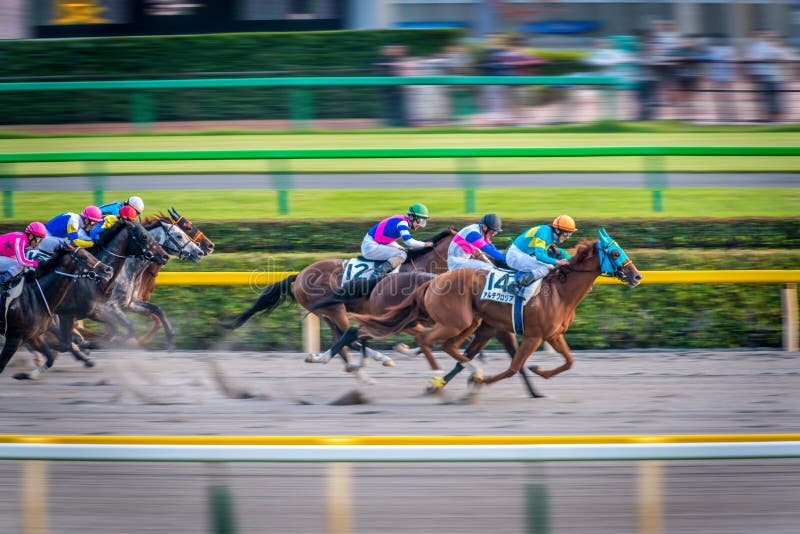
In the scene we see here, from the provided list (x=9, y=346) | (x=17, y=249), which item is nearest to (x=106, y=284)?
(x=17, y=249)

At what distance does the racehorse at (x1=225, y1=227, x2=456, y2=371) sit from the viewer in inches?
345

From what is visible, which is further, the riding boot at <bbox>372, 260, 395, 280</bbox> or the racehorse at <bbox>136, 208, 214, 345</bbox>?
the racehorse at <bbox>136, 208, 214, 345</bbox>

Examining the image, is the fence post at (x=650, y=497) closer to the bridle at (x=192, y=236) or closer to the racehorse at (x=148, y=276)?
the racehorse at (x=148, y=276)

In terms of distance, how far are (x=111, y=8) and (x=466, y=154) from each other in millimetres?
7953

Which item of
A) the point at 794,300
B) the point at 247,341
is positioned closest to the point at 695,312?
the point at 794,300

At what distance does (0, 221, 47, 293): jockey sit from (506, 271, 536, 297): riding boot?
148 inches

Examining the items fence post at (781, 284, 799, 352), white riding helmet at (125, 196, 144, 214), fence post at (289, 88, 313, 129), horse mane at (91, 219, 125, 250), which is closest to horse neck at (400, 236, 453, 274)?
horse mane at (91, 219, 125, 250)

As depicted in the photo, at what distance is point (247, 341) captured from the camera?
9.87 m

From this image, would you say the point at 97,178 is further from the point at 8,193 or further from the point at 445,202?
the point at 445,202

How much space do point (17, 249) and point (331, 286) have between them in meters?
2.54

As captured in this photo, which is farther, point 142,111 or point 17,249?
point 142,111

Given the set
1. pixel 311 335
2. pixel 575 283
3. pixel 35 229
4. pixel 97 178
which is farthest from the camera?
pixel 97 178

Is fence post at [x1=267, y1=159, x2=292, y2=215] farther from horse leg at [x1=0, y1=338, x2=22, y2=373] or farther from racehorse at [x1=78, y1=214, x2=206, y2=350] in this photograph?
horse leg at [x1=0, y1=338, x2=22, y2=373]

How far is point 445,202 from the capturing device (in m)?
11.5
